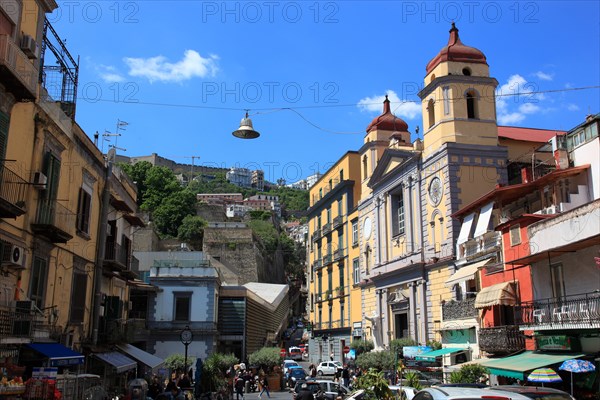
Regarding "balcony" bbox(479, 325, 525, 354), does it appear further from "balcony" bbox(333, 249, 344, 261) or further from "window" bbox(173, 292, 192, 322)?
"balcony" bbox(333, 249, 344, 261)

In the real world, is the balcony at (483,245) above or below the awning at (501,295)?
above

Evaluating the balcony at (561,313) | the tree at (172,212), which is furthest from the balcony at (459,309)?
the tree at (172,212)

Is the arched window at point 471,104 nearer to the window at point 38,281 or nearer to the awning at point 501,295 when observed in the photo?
the awning at point 501,295

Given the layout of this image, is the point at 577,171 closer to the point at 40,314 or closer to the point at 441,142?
the point at 441,142

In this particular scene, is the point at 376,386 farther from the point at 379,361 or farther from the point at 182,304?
the point at 182,304

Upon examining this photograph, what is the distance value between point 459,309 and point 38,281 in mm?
19038

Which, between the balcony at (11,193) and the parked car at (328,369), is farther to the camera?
the parked car at (328,369)

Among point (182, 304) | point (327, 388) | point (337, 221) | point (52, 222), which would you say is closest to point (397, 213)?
point (337, 221)

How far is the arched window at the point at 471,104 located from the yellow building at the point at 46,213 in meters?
20.1

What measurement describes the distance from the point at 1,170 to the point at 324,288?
1717 inches

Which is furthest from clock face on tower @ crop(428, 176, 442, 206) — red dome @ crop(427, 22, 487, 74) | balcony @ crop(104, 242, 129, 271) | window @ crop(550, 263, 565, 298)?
balcony @ crop(104, 242, 129, 271)

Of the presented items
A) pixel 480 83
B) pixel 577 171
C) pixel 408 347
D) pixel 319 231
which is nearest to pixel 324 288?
pixel 319 231

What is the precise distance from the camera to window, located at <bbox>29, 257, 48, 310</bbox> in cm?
1527

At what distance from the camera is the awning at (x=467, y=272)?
2570 cm
